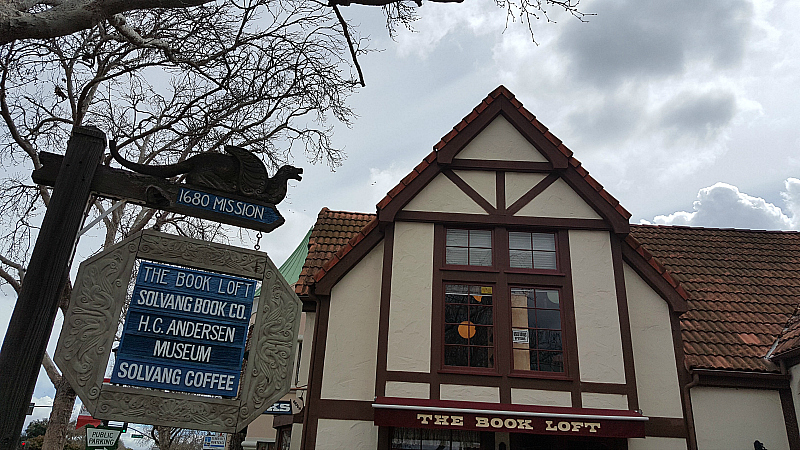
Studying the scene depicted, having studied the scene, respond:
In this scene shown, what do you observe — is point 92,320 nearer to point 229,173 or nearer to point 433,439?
point 229,173

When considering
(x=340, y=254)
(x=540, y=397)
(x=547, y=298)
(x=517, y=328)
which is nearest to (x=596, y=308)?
(x=547, y=298)

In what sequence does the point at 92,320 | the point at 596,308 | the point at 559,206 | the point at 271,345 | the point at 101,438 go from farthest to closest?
the point at 101,438
the point at 559,206
the point at 596,308
the point at 271,345
the point at 92,320

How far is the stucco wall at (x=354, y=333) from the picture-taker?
10.4m

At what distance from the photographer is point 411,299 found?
10.7 m

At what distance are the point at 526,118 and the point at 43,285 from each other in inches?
388

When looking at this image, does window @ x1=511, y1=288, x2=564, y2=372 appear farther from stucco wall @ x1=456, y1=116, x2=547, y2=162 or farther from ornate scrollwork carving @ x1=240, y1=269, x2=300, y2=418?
ornate scrollwork carving @ x1=240, y1=269, x2=300, y2=418

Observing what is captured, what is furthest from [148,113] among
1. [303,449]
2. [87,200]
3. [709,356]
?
[709,356]

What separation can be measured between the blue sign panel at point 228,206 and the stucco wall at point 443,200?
6.47 m

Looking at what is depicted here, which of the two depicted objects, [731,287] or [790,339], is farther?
[731,287]

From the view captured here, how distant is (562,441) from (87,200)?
28.7 ft

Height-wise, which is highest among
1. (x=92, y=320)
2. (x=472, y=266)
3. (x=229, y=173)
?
(x=472, y=266)

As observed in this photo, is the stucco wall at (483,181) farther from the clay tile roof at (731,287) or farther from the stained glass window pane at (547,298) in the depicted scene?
the clay tile roof at (731,287)

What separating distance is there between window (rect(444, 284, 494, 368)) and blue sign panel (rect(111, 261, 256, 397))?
20.8 feet

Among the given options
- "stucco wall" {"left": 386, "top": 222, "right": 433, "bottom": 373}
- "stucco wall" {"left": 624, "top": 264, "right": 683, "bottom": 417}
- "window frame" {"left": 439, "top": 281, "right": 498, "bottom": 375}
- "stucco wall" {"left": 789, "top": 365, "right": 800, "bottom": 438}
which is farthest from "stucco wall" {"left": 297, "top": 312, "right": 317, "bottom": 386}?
"stucco wall" {"left": 789, "top": 365, "right": 800, "bottom": 438}
